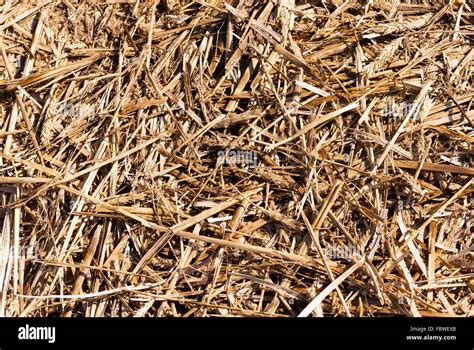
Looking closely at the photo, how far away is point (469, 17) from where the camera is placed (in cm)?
247

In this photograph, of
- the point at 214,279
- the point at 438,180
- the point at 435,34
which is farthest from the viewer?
the point at 435,34

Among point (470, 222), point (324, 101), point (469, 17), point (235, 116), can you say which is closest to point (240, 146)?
point (235, 116)

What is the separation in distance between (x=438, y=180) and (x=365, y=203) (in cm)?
33

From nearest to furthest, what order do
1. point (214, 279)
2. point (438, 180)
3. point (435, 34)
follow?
point (214, 279) → point (438, 180) → point (435, 34)

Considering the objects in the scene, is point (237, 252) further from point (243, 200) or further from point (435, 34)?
point (435, 34)

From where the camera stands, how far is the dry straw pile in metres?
2.18

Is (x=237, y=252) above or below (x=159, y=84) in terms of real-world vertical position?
below

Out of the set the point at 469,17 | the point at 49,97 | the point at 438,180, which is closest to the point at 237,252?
the point at 438,180

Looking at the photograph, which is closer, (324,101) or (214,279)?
(214,279)

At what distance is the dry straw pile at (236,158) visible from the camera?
7.15 feet

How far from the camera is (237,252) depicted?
7.24 feet

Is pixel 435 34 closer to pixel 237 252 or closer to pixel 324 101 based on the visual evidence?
pixel 324 101

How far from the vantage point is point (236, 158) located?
7.48ft
